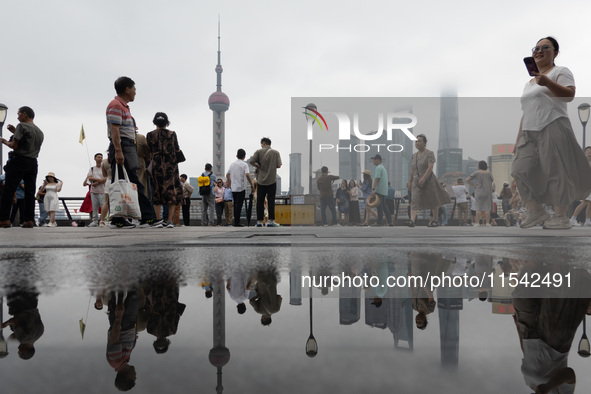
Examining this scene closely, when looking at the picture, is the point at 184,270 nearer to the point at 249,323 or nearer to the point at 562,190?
the point at 249,323

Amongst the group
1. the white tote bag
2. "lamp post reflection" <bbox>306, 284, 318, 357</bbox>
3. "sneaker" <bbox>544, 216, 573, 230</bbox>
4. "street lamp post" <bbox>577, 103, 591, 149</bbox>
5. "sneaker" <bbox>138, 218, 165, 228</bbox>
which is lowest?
"sneaker" <bbox>138, 218, 165, 228</bbox>

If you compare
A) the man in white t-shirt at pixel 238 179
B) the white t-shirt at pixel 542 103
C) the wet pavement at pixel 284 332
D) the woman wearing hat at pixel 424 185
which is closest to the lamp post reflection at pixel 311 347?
the wet pavement at pixel 284 332

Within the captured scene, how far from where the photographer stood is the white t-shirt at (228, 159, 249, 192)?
8.75 m

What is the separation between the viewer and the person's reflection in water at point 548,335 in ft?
1.65

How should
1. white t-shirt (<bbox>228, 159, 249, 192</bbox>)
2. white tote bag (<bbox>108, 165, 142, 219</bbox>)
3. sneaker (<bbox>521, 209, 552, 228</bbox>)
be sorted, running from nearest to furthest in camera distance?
sneaker (<bbox>521, 209, 552, 228</bbox>), white tote bag (<bbox>108, 165, 142, 219</bbox>), white t-shirt (<bbox>228, 159, 249, 192</bbox>)

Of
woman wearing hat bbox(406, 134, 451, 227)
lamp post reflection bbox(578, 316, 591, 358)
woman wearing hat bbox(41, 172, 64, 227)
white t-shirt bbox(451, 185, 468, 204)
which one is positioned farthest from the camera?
white t-shirt bbox(451, 185, 468, 204)

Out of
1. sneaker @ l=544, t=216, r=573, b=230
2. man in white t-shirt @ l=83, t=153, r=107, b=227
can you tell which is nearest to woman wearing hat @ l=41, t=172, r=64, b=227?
man in white t-shirt @ l=83, t=153, r=107, b=227

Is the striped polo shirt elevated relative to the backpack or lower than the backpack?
elevated

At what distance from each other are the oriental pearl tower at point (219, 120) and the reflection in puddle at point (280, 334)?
129215 millimetres

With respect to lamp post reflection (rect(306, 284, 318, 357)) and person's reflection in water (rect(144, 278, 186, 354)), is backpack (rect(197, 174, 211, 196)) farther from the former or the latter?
lamp post reflection (rect(306, 284, 318, 357))

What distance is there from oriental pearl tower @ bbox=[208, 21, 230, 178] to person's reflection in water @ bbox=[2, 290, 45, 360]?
129m

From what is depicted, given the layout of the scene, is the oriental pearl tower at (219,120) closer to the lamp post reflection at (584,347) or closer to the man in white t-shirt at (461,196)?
the man in white t-shirt at (461,196)

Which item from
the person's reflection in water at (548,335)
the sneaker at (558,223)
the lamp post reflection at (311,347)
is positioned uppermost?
the lamp post reflection at (311,347)

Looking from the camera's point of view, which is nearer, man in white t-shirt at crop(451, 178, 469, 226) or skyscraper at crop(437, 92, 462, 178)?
skyscraper at crop(437, 92, 462, 178)
